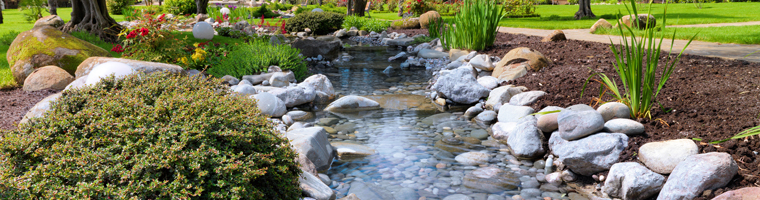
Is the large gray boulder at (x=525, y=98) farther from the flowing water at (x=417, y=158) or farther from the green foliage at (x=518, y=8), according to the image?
the green foliage at (x=518, y=8)

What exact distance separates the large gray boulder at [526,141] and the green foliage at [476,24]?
4416mm

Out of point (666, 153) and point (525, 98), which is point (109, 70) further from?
point (666, 153)

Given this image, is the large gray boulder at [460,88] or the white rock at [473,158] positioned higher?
the large gray boulder at [460,88]

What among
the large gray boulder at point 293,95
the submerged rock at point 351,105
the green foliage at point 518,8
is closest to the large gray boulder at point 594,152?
the submerged rock at point 351,105

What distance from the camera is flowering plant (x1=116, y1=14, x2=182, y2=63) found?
23.5 ft

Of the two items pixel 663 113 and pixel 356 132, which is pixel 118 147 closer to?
pixel 356 132

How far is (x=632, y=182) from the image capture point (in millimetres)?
3309

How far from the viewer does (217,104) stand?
2809 millimetres

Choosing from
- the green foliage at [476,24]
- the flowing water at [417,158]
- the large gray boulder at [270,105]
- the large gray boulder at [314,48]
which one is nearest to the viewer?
the flowing water at [417,158]

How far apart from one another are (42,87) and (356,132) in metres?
4.31

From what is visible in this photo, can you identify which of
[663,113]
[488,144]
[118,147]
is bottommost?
[488,144]

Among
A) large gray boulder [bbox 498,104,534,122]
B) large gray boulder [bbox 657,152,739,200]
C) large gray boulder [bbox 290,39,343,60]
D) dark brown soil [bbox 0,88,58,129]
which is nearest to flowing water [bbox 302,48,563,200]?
large gray boulder [bbox 498,104,534,122]

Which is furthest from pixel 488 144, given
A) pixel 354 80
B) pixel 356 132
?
pixel 354 80

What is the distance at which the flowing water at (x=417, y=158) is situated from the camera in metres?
3.69
